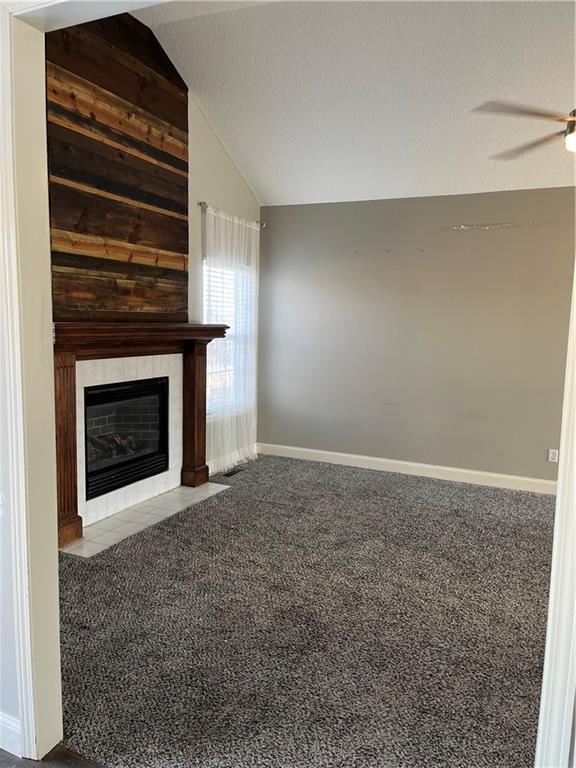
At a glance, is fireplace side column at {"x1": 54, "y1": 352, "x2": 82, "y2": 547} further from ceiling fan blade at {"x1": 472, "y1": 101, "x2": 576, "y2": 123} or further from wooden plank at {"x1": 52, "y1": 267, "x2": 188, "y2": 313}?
ceiling fan blade at {"x1": 472, "y1": 101, "x2": 576, "y2": 123}

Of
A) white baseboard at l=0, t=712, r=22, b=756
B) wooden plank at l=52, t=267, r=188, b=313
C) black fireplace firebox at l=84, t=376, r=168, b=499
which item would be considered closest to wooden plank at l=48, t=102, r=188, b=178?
wooden plank at l=52, t=267, r=188, b=313

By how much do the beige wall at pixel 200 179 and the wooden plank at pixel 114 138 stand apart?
202mm

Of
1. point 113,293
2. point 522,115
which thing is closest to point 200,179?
point 113,293

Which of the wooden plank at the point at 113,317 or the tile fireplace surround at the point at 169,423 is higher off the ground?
the wooden plank at the point at 113,317

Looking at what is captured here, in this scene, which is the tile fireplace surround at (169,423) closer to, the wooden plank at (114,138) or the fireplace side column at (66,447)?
the fireplace side column at (66,447)

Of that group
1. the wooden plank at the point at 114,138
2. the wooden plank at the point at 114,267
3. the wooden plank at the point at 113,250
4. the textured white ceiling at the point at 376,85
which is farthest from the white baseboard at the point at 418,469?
the wooden plank at the point at 114,138

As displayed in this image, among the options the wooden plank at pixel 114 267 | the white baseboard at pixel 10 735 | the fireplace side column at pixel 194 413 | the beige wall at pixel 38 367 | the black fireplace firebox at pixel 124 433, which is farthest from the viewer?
the fireplace side column at pixel 194 413

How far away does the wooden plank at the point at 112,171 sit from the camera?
3.28 m

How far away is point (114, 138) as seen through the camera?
3693 mm

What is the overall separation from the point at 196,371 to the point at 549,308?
3.02m

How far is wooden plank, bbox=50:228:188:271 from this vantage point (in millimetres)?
3340

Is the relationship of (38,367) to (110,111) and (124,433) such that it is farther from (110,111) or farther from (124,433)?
(110,111)

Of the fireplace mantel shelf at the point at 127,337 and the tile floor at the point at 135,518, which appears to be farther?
the tile floor at the point at 135,518

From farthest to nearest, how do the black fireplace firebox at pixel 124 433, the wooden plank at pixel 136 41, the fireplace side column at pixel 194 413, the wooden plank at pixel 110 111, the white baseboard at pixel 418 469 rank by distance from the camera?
the white baseboard at pixel 418 469 < the fireplace side column at pixel 194 413 < the black fireplace firebox at pixel 124 433 < the wooden plank at pixel 136 41 < the wooden plank at pixel 110 111
